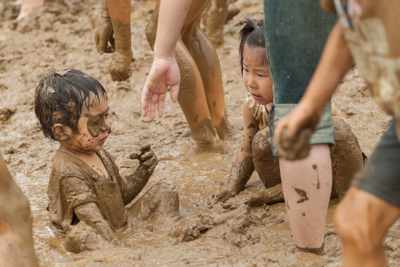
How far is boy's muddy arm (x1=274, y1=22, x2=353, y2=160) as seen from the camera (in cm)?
108

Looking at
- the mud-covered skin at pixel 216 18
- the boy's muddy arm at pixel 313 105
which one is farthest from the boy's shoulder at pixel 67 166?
the mud-covered skin at pixel 216 18

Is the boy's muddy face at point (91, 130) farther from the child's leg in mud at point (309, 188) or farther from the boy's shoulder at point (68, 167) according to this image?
the child's leg in mud at point (309, 188)

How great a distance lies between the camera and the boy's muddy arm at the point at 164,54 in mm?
1935

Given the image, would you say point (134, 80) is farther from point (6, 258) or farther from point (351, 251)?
point (351, 251)

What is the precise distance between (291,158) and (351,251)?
277mm

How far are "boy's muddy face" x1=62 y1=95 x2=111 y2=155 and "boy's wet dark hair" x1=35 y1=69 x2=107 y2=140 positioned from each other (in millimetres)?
25

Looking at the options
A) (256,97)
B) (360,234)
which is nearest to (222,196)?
(256,97)

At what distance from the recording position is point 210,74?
3.48m

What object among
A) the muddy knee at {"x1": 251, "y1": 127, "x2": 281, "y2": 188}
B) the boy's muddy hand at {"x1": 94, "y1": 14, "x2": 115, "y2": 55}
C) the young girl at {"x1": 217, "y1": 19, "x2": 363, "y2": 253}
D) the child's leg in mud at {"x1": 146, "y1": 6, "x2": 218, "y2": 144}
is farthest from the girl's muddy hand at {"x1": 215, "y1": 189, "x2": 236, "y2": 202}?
the boy's muddy hand at {"x1": 94, "y1": 14, "x2": 115, "y2": 55}

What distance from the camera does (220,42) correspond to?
5320mm

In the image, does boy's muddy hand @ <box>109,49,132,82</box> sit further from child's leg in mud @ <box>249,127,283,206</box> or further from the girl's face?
child's leg in mud @ <box>249,127,283,206</box>

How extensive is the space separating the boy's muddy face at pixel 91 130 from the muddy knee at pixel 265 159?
790 mm

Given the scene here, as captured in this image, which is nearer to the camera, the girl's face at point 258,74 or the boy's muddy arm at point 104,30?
the girl's face at point 258,74

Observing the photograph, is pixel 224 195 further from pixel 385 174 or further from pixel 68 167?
pixel 385 174
